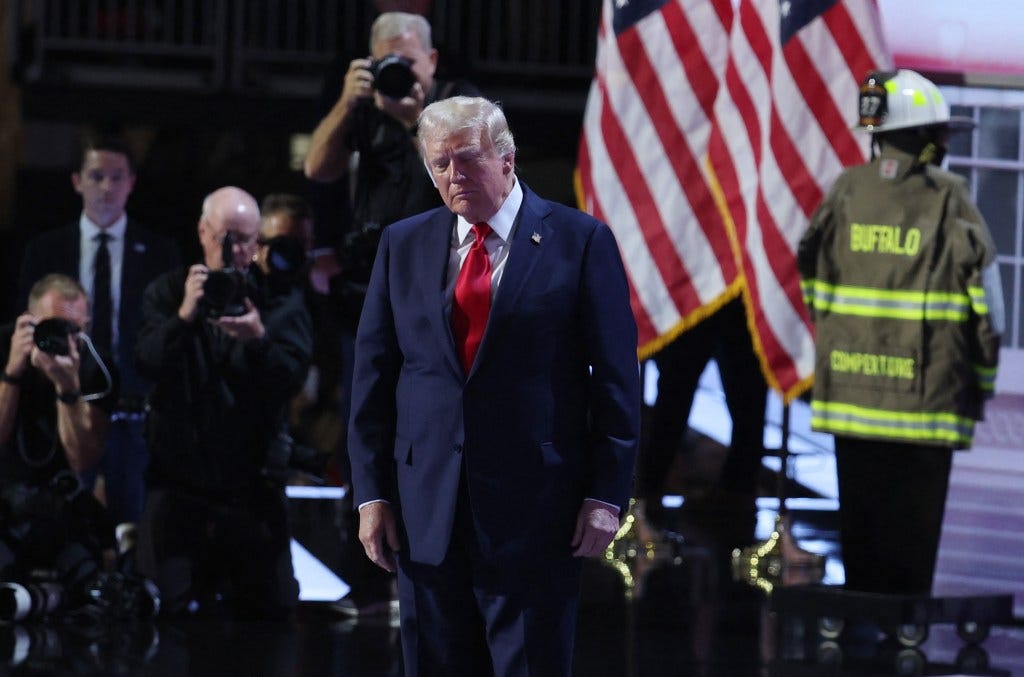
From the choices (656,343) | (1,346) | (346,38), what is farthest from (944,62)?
(346,38)

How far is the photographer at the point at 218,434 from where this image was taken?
6273 millimetres

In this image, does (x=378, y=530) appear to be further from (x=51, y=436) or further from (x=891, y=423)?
(x=51, y=436)

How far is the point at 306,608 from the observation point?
635cm

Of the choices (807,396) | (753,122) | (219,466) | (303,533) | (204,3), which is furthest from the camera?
(204,3)

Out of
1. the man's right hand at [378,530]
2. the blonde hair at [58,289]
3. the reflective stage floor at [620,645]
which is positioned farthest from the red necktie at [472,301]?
the blonde hair at [58,289]

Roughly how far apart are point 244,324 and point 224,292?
0.40ft

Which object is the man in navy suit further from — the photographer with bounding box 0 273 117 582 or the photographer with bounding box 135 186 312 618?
the photographer with bounding box 0 273 117 582

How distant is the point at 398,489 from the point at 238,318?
8.37 feet

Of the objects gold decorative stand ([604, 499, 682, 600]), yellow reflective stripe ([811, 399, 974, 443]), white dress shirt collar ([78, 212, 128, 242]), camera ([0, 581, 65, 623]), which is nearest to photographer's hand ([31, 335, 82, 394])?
camera ([0, 581, 65, 623])

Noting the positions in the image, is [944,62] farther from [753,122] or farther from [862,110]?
[862,110]

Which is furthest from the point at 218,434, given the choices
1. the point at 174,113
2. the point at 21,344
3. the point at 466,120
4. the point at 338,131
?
the point at 174,113

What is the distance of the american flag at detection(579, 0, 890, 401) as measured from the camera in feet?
22.3

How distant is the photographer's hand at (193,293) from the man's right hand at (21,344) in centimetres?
48

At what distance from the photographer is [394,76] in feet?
19.4
